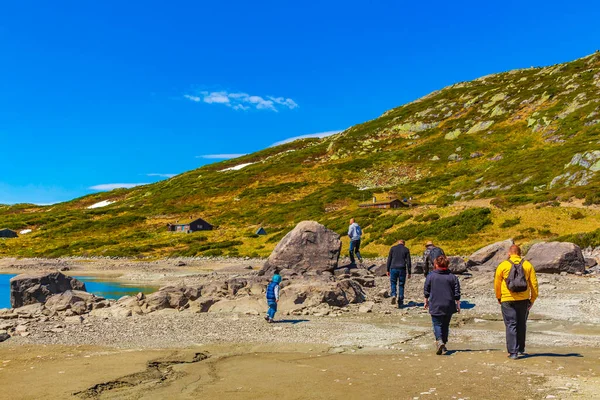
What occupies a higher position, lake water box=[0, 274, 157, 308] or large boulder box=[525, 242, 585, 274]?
large boulder box=[525, 242, 585, 274]

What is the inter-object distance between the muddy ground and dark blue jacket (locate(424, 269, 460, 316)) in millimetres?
1154

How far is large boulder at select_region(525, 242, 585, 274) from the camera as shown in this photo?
94.5ft

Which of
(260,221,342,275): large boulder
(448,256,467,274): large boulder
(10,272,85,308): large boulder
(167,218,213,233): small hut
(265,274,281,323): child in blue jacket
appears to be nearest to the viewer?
(265,274,281,323): child in blue jacket

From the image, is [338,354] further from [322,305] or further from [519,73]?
[519,73]

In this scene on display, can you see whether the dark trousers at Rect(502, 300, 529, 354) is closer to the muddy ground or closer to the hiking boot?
the muddy ground

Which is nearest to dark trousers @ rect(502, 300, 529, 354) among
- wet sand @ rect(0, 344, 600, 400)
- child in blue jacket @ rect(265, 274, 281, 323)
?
wet sand @ rect(0, 344, 600, 400)

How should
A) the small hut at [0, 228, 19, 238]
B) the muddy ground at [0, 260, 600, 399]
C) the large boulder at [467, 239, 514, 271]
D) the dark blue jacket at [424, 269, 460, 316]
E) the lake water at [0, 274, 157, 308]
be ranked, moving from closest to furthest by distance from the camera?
the muddy ground at [0, 260, 600, 399] < the dark blue jacket at [424, 269, 460, 316] < the large boulder at [467, 239, 514, 271] < the lake water at [0, 274, 157, 308] < the small hut at [0, 228, 19, 238]

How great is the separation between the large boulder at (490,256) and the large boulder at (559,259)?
3137 mm

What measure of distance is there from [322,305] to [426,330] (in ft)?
18.9

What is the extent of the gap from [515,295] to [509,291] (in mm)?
145

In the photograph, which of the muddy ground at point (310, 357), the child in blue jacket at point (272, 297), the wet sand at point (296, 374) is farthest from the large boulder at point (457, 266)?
the wet sand at point (296, 374)

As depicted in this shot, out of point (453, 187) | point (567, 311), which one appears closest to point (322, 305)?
point (567, 311)

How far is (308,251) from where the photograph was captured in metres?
31.0

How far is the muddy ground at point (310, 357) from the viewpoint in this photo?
9.52 metres
